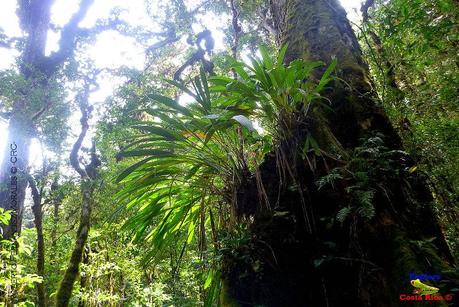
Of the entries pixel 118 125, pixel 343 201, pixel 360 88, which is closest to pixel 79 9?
pixel 118 125

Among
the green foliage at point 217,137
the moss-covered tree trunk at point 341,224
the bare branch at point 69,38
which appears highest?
the bare branch at point 69,38

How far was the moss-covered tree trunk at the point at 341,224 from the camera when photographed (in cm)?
136

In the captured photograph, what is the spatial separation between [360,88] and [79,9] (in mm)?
8500

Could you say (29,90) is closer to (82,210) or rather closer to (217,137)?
(82,210)

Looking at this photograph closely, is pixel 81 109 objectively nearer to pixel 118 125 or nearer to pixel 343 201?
pixel 118 125

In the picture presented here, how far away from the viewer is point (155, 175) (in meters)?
2.22

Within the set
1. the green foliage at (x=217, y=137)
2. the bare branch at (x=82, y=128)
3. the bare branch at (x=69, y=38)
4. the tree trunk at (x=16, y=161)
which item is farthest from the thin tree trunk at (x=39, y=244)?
the green foliage at (x=217, y=137)

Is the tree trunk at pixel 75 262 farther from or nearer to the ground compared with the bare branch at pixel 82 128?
nearer to the ground

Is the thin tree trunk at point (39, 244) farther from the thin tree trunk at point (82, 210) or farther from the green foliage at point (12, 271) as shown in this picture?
the green foliage at point (12, 271)

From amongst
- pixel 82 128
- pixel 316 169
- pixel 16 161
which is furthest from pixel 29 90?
pixel 316 169

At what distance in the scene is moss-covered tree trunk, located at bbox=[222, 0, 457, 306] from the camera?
53.5 inches

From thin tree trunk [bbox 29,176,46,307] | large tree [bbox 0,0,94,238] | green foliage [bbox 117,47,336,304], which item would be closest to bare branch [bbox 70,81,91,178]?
large tree [bbox 0,0,94,238]

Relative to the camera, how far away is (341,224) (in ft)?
4.90

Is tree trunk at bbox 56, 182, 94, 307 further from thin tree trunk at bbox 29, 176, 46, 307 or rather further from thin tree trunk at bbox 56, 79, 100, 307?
thin tree trunk at bbox 29, 176, 46, 307
